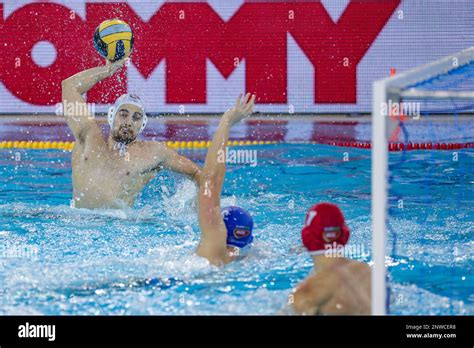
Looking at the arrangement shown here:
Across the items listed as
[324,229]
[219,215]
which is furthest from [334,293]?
[219,215]

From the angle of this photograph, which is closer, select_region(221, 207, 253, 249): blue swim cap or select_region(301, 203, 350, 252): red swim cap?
select_region(301, 203, 350, 252): red swim cap

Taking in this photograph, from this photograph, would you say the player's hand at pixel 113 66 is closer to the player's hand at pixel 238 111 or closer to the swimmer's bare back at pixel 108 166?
the swimmer's bare back at pixel 108 166

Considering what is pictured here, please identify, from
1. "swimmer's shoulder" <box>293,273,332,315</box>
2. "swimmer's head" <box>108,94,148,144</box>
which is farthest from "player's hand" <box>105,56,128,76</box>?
"swimmer's shoulder" <box>293,273,332,315</box>

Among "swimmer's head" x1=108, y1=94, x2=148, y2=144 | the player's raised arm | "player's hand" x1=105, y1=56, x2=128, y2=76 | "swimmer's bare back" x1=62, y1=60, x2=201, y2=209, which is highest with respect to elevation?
"player's hand" x1=105, y1=56, x2=128, y2=76

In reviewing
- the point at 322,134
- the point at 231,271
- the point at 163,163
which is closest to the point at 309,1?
the point at 322,134

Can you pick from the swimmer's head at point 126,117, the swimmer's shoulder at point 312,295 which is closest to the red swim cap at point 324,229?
the swimmer's shoulder at point 312,295

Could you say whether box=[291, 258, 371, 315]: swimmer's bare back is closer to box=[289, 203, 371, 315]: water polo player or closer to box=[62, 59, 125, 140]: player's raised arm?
box=[289, 203, 371, 315]: water polo player

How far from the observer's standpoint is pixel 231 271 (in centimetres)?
379

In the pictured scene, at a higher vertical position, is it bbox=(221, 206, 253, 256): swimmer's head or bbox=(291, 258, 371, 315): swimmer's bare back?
bbox=(221, 206, 253, 256): swimmer's head

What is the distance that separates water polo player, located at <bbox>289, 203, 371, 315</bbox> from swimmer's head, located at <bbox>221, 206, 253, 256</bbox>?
0.72 metres

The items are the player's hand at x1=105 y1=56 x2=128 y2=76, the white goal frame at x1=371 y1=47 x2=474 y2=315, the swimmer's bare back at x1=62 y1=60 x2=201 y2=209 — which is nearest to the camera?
the white goal frame at x1=371 y1=47 x2=474 y2=315

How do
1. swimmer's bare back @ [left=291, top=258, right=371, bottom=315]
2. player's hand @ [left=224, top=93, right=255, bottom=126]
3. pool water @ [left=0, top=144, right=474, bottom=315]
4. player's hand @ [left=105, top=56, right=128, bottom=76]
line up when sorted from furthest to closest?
player's hand @ [left=105, top=56, right=128, bottom=76] → player's hand @ [left=224, top=93, right=255, bottom=126] → pool water @ [left=0, top=144, right=474, bottom=315] → swimmer's bare back @ [left=291, top=258, right=371, bottom=315]

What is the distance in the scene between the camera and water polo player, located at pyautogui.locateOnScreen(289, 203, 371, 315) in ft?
9.39

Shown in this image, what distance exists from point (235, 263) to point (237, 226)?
0.22 m
